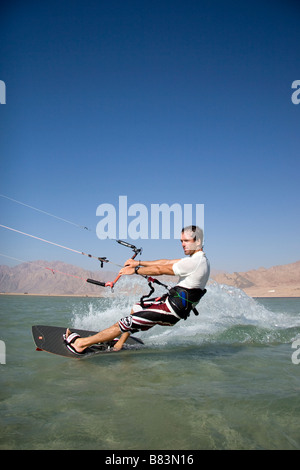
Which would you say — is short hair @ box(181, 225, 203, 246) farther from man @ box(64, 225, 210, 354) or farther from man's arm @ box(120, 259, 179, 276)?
Answer: man's arm @ box(120, 259, 179, 276)

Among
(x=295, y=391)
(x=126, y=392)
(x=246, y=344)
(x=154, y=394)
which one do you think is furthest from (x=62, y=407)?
(x=246, y=344)

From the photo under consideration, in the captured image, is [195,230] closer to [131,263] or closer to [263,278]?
[131,263]

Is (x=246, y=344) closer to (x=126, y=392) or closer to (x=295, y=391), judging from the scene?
(x=295, y=391)

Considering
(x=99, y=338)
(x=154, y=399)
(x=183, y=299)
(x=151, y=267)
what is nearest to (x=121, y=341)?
(x=99, y=338)

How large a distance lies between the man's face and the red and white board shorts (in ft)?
3.77

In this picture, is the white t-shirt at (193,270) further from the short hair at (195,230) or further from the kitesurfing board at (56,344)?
the kitesurfing board at (56,344)

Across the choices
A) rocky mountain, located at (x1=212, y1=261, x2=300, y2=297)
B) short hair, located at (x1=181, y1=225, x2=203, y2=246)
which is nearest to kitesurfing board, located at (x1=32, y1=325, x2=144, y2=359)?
short hair, located at (x1=181, y1=225, x2=203, y2=246)

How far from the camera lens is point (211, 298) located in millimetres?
14641

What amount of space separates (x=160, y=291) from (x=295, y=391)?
11733 mm

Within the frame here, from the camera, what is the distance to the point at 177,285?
6.16 metres

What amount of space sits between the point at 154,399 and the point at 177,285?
2.46 metres

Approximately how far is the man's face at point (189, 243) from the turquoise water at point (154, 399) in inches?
82.5

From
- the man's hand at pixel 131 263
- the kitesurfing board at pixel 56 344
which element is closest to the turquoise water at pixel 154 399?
the kitesurfing board at pixel 56 344

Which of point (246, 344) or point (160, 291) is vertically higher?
point (160, 291)
